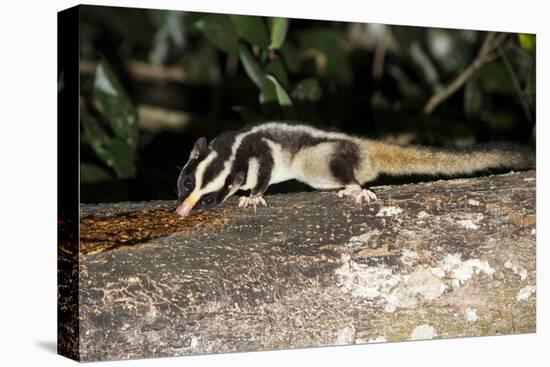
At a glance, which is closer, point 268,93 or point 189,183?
point 189,183

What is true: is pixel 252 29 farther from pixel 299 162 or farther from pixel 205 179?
pixel 205 179

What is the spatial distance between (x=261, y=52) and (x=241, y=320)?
1.71 metres

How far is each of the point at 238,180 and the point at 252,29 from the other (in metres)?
0.93

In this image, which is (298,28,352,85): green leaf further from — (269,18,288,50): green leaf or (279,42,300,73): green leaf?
(269,18,288,50): green leaf

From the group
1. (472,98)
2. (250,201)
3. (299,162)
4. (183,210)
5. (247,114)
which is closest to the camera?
(183,210)

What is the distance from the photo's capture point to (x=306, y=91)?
200 inches

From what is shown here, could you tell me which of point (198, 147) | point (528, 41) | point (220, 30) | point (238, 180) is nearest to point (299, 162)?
point (238, 180)

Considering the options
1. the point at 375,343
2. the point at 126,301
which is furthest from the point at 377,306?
the point at 126,301

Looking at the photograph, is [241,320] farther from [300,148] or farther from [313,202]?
[300,148]

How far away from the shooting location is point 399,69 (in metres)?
5.91

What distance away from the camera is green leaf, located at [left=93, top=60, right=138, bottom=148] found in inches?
187

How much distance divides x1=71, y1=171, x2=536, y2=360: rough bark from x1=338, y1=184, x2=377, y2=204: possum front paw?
0.05m

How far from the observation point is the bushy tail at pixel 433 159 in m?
4.59

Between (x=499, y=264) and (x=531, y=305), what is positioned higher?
(x=499, y=264)
